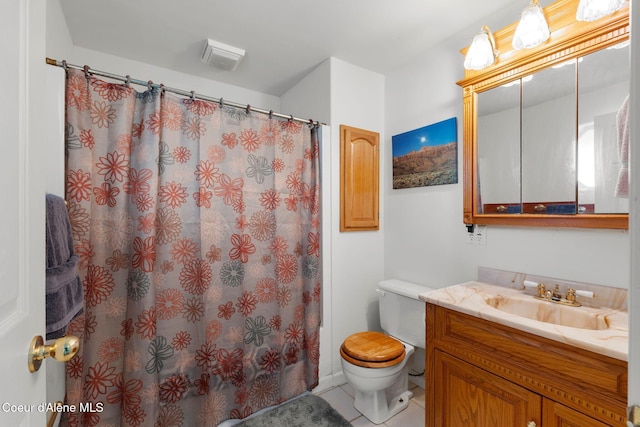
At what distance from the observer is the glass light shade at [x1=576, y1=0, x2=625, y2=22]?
3.67ft

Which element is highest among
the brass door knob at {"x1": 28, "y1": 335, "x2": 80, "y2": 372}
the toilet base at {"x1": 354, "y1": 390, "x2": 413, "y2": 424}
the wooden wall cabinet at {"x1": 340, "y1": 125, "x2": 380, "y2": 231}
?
the wooden wall cabinet at {"x1": 340, "y1": 125, "x2": 380, "y2": 231}

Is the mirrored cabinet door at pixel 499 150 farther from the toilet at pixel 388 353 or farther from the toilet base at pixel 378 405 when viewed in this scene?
the toilet base at pixel 378 405

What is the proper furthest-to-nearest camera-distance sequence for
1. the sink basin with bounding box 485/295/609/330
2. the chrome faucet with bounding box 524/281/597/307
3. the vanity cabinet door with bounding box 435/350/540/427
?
1. the chrome faucet with bounding box 524/281/597/307
2. the sink basin with bounding box 485/295/609/330
3. the vanity cabinet door with bounding box 435/350/540/427

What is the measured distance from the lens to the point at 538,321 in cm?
110

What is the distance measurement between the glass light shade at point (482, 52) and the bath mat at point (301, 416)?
218 cm

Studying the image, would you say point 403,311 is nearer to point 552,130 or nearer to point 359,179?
point 359,179

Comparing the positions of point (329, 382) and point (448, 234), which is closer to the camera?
point (448, 234)

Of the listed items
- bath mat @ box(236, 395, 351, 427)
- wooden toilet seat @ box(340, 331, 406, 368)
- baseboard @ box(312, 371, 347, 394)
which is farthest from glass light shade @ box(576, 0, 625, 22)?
baseboard @ box(312, 371, 347, 394)

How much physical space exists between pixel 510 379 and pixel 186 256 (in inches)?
63.7

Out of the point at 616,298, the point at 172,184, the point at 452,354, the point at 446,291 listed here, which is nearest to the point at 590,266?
the point at 616,298

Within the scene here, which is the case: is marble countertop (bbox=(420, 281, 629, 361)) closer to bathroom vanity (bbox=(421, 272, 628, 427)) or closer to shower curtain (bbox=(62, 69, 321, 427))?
bathroom vanity (bbox=(421, 272, 628, 427))

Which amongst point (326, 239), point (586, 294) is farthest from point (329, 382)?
point (586, 294)

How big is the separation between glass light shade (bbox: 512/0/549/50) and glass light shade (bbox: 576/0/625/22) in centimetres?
13

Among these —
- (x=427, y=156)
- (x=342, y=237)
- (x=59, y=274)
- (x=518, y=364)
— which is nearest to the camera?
(x=59, y=274)
